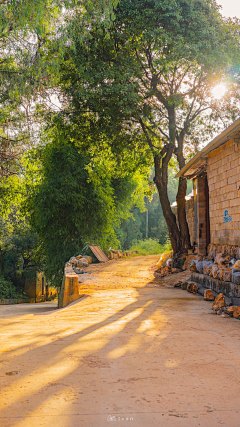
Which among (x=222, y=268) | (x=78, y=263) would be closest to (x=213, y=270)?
(x=222, y=268)

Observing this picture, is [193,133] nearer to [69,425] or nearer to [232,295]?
[232,295]

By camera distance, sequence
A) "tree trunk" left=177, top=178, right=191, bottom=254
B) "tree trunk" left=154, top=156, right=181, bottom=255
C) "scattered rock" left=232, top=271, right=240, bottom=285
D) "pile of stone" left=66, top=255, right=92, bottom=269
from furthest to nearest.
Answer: "tree trunk" left=154, top=156, right=181, bottom=255, "tree trunk" left=177, top=178, right=191, bottom=254, "pile of stone" left=66, top=255, right=92, bottom=269, "scattered rock" left=232, top=271, right=240, bottom=285

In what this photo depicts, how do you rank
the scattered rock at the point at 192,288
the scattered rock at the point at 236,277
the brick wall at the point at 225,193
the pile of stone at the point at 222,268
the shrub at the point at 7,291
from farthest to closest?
the shrub at the point at 7,291 → the scattered rock at the point at 192,288 → the brick wall at the point at 225,193 → the pile of stone at the point at 222,268 → the scattered rock at the point at 236,277

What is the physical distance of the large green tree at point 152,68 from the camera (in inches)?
445

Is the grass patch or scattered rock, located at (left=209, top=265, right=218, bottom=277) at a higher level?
scattered rock, located at (left=209, top=265, right=218, bottom=277)

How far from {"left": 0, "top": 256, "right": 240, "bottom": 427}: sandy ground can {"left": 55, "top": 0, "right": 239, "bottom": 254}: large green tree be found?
8.31 metres

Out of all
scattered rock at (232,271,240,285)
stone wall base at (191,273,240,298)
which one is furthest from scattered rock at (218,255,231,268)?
scattered rock at (232,271,240,285)

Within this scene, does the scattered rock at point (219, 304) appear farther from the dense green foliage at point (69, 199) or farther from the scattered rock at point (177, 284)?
the dense green foliage at point (69, 199)

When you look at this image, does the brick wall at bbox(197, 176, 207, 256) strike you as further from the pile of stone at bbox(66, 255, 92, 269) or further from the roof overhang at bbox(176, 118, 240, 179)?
the pile of stone at bbox(66, 255, 92, 269)

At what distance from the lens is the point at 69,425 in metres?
2.27

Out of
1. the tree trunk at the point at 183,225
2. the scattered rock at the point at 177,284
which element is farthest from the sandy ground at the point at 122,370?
the tree trunk at the point at 183,225

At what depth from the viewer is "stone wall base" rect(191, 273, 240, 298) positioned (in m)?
6.59

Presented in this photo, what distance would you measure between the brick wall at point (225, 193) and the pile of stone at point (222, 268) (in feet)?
1.58

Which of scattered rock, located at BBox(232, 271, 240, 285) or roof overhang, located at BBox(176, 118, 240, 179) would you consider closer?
scattered rock, located at BBox(232, 271, 240, 285)
